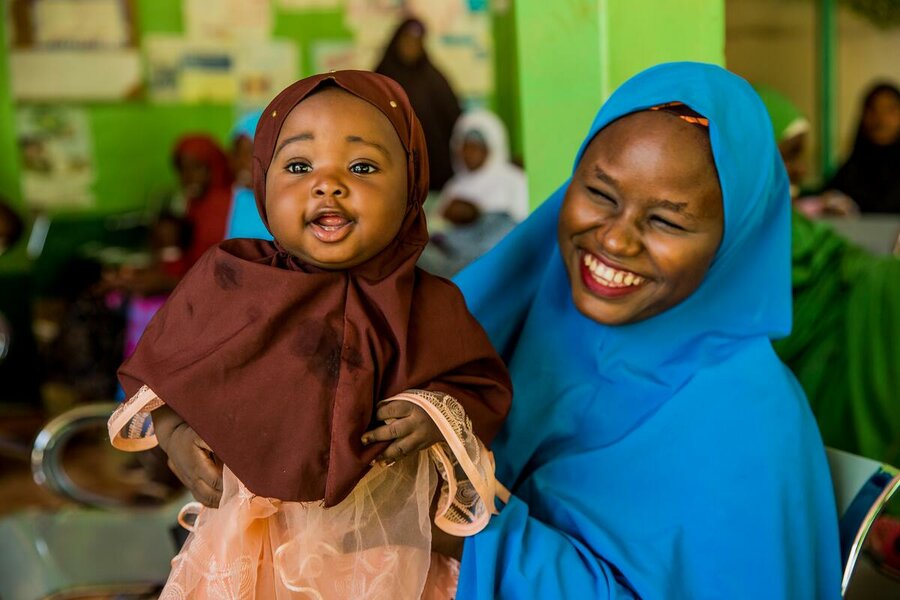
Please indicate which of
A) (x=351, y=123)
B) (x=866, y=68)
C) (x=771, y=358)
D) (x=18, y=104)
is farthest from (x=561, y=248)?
(x=866, y=68)

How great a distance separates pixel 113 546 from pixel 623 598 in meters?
1.04

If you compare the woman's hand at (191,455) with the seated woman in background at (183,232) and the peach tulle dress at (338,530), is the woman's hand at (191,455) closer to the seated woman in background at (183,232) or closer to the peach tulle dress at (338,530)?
the peach tulle dress at (338,530)

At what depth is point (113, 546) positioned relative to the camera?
1817mm

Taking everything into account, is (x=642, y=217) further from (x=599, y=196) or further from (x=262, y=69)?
(x=262, y=69)

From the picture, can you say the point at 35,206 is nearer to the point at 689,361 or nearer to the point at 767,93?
the point at 767,93

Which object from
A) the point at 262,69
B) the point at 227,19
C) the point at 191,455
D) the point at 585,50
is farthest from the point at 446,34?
the point at 191,455

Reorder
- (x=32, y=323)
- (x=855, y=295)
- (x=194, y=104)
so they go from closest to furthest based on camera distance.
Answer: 1. (x=855, y=295)
2. (x=32, y=323)
3. (x=194, y=104)

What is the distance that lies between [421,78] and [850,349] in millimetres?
4370

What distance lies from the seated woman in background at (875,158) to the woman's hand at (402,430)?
5014 millimetres

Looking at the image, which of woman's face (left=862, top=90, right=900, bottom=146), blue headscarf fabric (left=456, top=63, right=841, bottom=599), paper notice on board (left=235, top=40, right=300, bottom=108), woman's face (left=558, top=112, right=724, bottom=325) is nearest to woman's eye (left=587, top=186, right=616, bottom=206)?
woman's face (left=558, top=112, right=724, bottom=325)

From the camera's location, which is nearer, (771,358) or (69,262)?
(771,358)

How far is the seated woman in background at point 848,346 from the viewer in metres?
2.22

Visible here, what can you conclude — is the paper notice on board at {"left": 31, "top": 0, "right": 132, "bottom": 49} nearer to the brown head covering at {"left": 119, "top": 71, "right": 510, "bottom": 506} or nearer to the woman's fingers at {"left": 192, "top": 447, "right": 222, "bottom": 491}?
the brown head covering at {"left": 119, "top": 71, "right": 510, "bottom": 506}

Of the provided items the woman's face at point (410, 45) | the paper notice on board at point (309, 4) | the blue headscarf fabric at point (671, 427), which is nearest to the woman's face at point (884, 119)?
the woman's face at point (410, 45)
